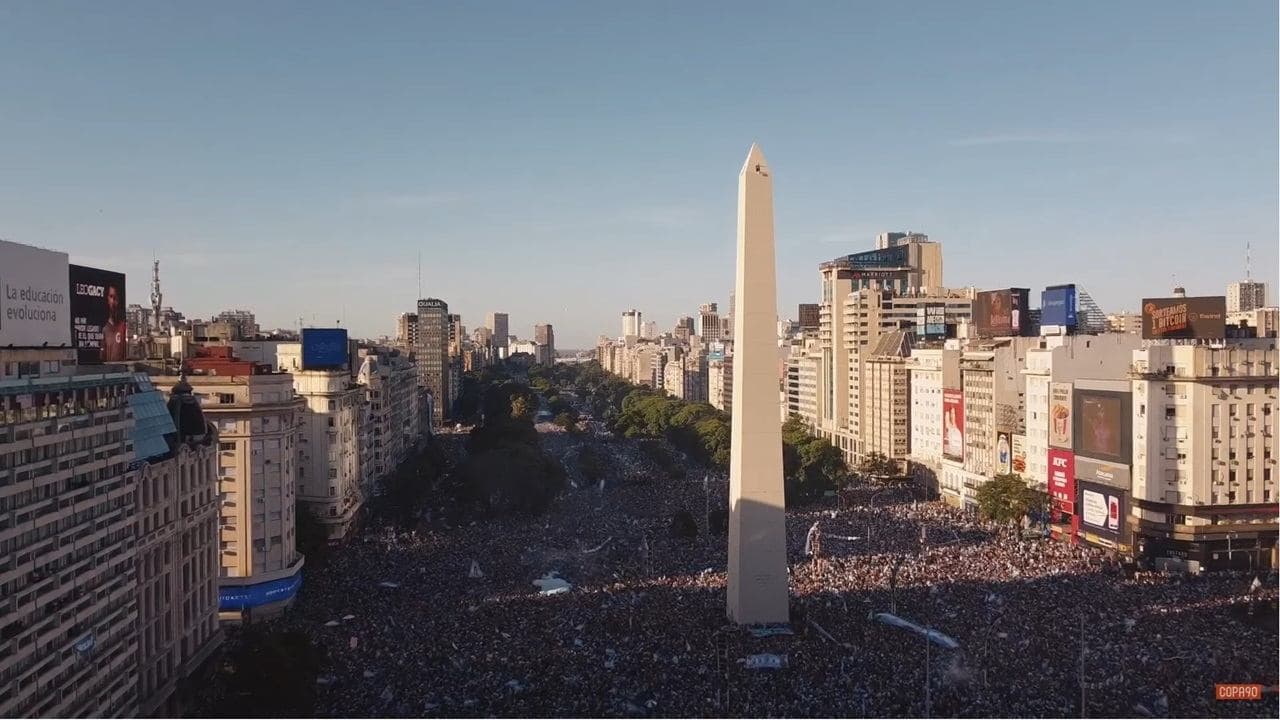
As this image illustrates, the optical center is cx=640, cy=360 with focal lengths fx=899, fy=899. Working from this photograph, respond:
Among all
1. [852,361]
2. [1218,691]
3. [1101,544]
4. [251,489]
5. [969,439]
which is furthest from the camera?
[852,361]

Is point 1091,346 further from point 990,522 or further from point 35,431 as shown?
point 35,431

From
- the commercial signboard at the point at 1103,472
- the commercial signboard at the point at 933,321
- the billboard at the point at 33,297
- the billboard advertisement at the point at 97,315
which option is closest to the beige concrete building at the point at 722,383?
the commercial signboard at the point at 933,321

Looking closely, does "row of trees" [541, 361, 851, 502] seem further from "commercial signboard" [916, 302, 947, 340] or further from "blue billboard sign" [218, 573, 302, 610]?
"blue billboard sign" [218, 573, 302, 610]

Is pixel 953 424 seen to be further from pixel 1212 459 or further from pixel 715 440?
pixel 1212 459

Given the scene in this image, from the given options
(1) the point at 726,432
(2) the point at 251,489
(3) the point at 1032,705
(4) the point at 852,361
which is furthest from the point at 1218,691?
(4) the point at 852,361

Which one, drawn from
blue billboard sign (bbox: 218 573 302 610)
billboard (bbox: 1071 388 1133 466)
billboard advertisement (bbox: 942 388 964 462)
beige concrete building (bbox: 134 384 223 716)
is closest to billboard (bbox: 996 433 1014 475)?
billboard advertisement (bbox: 942 388 964 462)
